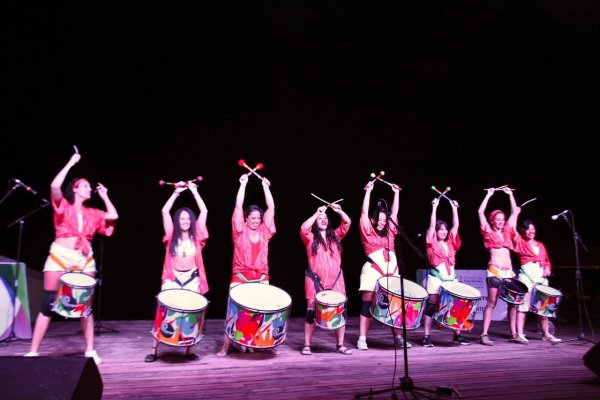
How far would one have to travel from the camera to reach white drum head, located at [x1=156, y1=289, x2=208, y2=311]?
3.50 m

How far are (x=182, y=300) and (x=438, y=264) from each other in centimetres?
272

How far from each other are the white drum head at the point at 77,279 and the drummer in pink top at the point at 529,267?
170 inches

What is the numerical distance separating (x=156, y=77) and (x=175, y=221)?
7.46 ft

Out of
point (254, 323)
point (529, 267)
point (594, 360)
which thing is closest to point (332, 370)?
point (254, 323)

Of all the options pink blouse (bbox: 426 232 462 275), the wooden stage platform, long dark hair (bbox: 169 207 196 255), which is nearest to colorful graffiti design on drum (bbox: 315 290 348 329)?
the wooden stage platform

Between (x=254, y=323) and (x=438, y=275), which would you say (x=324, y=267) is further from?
(x=438, y=275)

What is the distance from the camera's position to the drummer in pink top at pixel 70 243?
3.38 m

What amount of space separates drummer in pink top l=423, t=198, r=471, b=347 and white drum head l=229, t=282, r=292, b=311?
1.71m

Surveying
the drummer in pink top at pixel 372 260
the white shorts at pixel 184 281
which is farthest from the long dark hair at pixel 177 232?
the drummer in pink top at pixel 372 260

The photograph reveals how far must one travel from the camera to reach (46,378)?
184 centimetres

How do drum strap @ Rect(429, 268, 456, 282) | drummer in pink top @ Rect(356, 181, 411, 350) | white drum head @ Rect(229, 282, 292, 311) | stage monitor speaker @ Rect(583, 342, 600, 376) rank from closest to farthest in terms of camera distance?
stage monitor speaker @ Rect(583, 342, 600, 376) → white drum head @ Rect(229, 282, 292, 311) → drummer in pink top @ Rect(356, 181, 411, 350) → drum strap @ Rect(429, 268, 456, 282)

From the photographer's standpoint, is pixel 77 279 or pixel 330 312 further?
pixel 330 312

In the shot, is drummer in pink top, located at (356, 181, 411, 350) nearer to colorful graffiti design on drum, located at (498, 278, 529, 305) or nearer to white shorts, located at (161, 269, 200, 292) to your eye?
colorful graffiti design on drum, located at (498, 278, 529, 305)

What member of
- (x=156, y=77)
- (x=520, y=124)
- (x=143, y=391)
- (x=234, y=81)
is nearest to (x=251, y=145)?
(x=234, y=81)
